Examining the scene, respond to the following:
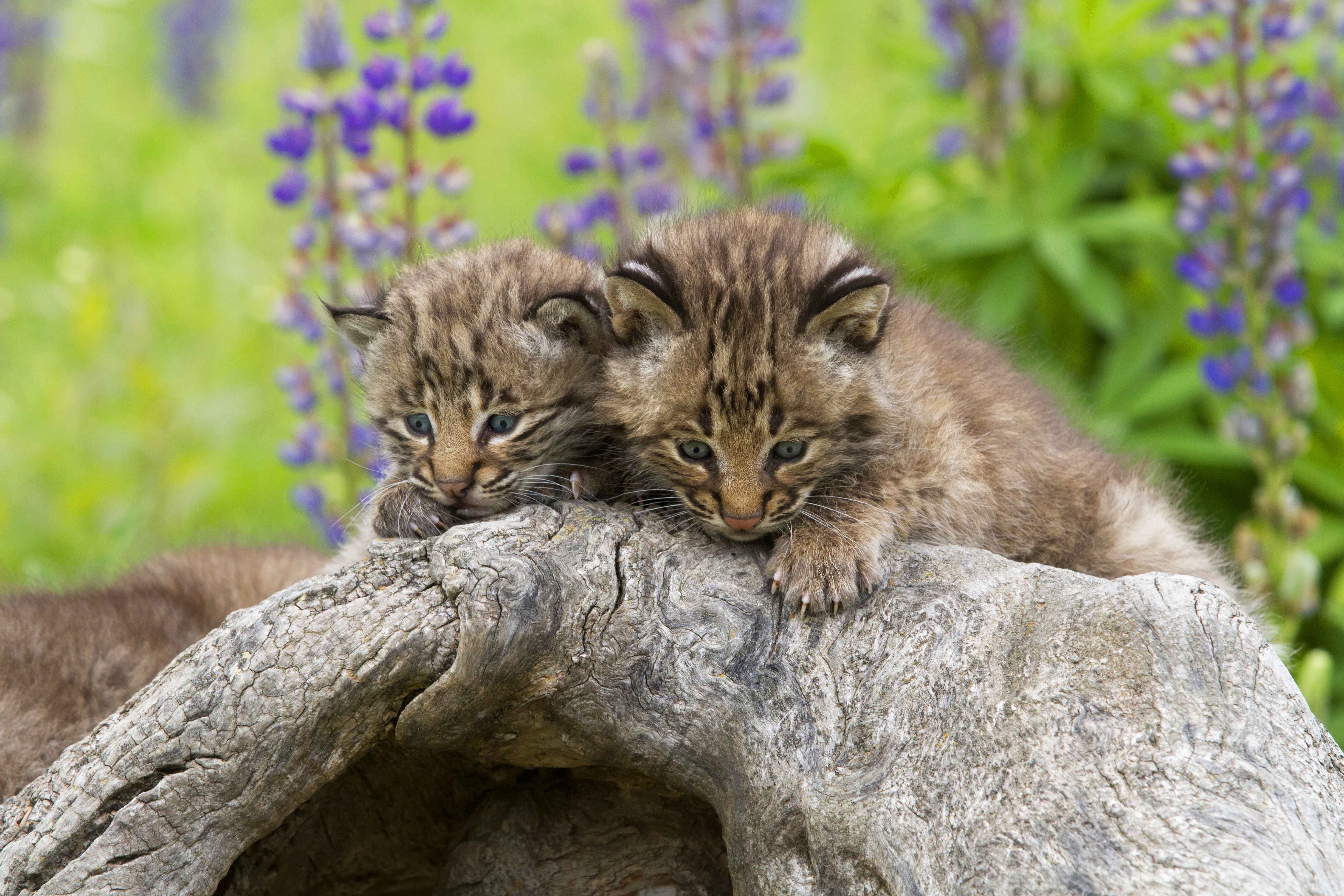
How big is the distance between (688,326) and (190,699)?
1.50 meters

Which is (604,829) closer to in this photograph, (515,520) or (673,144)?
(515,520)

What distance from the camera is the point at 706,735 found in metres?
3.16

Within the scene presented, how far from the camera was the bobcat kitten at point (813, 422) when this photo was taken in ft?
11.0

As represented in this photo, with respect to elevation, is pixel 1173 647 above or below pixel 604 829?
above

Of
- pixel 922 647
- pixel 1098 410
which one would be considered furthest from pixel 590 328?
pixel 1098 410

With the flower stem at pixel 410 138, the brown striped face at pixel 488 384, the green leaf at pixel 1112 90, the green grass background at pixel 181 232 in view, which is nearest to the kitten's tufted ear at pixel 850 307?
the brown striped face at pixel 488 384

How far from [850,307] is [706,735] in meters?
1.14

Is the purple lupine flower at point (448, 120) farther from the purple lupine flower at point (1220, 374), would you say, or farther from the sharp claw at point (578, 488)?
the purple lupine flower at point (1220, 374)

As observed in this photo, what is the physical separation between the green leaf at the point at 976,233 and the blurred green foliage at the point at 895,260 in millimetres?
14

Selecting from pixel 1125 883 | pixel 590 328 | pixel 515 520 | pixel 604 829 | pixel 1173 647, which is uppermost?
pixel 590 328

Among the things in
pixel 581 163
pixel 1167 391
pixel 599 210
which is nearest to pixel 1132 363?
pixel 1167 391

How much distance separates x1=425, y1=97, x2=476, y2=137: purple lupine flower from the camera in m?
4.99

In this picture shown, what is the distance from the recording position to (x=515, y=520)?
3.28 meters

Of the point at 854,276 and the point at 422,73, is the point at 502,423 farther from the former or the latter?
the point at 422,73
